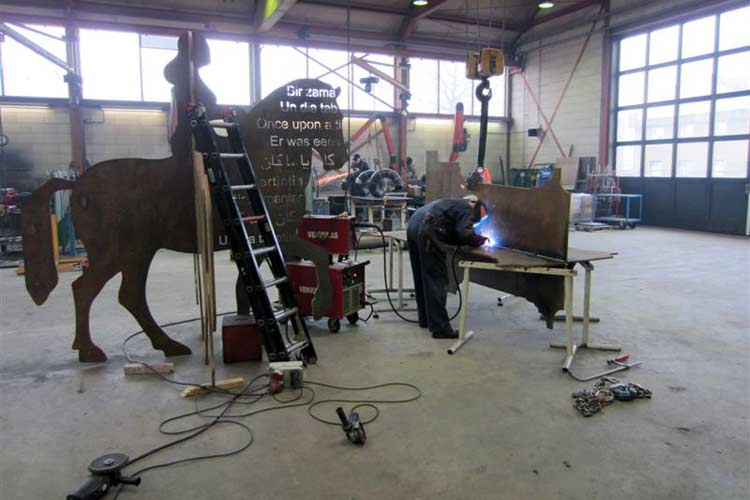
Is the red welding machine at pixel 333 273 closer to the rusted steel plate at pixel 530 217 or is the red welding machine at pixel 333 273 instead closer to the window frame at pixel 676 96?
the rusted steel plate at pixel 530 217

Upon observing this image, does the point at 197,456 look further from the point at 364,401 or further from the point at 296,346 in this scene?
the point at 296,346

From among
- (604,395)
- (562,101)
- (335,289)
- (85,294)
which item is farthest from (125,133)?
(604,395)

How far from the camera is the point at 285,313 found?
3582 mm

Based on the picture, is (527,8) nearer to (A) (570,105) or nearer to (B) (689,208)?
(A) (570,105)

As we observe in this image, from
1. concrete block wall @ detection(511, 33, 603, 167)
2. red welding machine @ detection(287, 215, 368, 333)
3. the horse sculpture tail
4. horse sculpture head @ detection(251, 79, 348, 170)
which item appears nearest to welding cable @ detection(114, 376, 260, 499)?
red welding machine @ detection(287, 215, 368, 333)

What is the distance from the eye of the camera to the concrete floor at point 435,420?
7.55 feet

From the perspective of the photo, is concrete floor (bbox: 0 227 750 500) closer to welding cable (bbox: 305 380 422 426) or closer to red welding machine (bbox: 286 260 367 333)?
welding cable (bbox: 305 380 422 426)

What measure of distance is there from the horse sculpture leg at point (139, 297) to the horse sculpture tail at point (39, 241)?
1.52ft

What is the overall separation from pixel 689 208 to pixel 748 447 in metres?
10.6

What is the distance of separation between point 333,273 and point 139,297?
4.66 feet

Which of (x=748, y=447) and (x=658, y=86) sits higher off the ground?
(x=658, y=86)

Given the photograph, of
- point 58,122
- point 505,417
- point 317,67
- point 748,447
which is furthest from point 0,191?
point 748,447

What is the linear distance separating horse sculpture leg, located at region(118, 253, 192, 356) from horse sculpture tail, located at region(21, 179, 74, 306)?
1.52 feet

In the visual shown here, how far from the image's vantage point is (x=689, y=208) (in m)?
11.8
